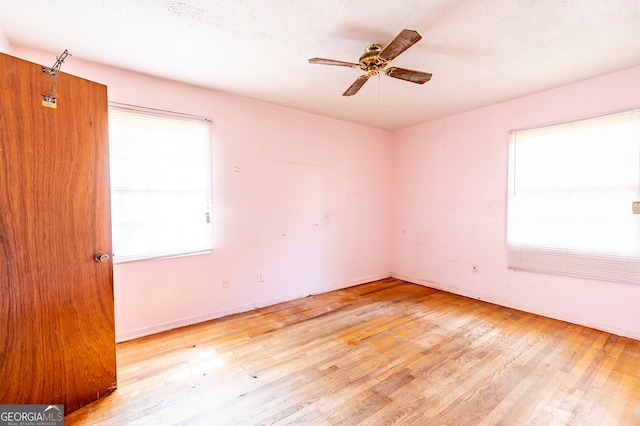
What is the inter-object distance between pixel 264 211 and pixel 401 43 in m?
2.35

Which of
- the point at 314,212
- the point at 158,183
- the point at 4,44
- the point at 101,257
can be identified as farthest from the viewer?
the point at 314,212

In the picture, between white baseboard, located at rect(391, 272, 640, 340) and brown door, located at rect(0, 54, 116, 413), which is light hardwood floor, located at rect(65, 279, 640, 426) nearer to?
white baseboard, located at rect(391, 272, 640, 340)

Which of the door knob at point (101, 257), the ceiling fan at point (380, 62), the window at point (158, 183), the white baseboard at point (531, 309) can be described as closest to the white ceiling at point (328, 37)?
the ceiling fan at point (380, 62)

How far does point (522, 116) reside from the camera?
331 centimetres

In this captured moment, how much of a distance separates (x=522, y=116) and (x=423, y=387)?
319 centimetres

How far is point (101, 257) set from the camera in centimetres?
184

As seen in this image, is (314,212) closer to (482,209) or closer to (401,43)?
(482,209)

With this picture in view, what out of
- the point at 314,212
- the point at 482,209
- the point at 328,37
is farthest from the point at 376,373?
the point at 482,209

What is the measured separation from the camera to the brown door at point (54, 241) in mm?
1519

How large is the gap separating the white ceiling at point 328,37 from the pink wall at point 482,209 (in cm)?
31

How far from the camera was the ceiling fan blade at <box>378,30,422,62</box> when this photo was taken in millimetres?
1661

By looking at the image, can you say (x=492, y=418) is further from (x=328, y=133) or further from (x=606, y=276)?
(x=328, y=133)

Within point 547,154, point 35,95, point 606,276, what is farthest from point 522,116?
point 35,95

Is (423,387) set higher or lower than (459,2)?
lower
